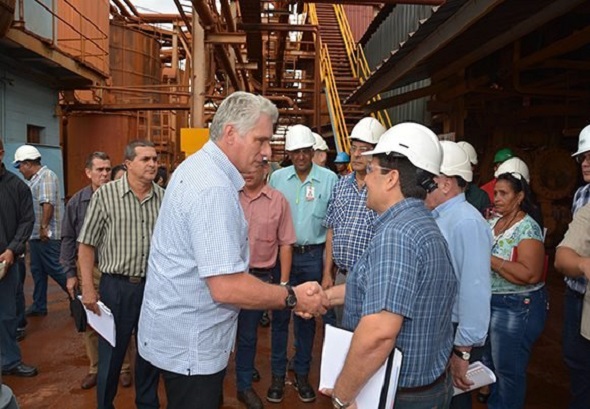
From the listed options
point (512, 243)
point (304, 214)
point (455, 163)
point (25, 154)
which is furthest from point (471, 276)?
point (25, 154)

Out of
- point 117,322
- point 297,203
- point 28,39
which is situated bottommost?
point 117,322

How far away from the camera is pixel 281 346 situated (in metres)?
4.71

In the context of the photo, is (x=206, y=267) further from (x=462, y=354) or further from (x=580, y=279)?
(x=580, y=279)

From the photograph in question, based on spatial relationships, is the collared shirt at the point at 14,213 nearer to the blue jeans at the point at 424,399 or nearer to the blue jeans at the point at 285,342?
the blue jeans at the point at 285,342

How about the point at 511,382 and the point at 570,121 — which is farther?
the point at 570,121

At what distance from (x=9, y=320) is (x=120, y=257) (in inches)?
74.6

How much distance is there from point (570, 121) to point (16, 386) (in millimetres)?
9329

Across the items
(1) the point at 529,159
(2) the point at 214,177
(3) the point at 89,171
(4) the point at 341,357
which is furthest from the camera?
(1) the point at 529,159

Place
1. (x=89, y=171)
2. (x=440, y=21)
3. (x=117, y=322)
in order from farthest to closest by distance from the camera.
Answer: (x=89, y=171)
(x=440, y=21)
(x=117, y=322)

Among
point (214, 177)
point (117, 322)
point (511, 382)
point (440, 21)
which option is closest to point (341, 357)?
point (214, 177)

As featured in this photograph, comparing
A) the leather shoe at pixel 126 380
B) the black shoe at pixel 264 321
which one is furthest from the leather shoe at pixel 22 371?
the black shoe at pixel 264 321

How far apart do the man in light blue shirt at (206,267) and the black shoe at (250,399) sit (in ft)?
6.38

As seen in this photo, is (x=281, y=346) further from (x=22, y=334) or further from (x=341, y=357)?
(x=22, y=334)

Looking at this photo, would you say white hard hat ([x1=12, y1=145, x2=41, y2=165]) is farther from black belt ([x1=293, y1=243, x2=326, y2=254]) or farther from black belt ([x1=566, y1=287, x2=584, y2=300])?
black belt ([x1=566, y1=287, x2=584, y2=300])
